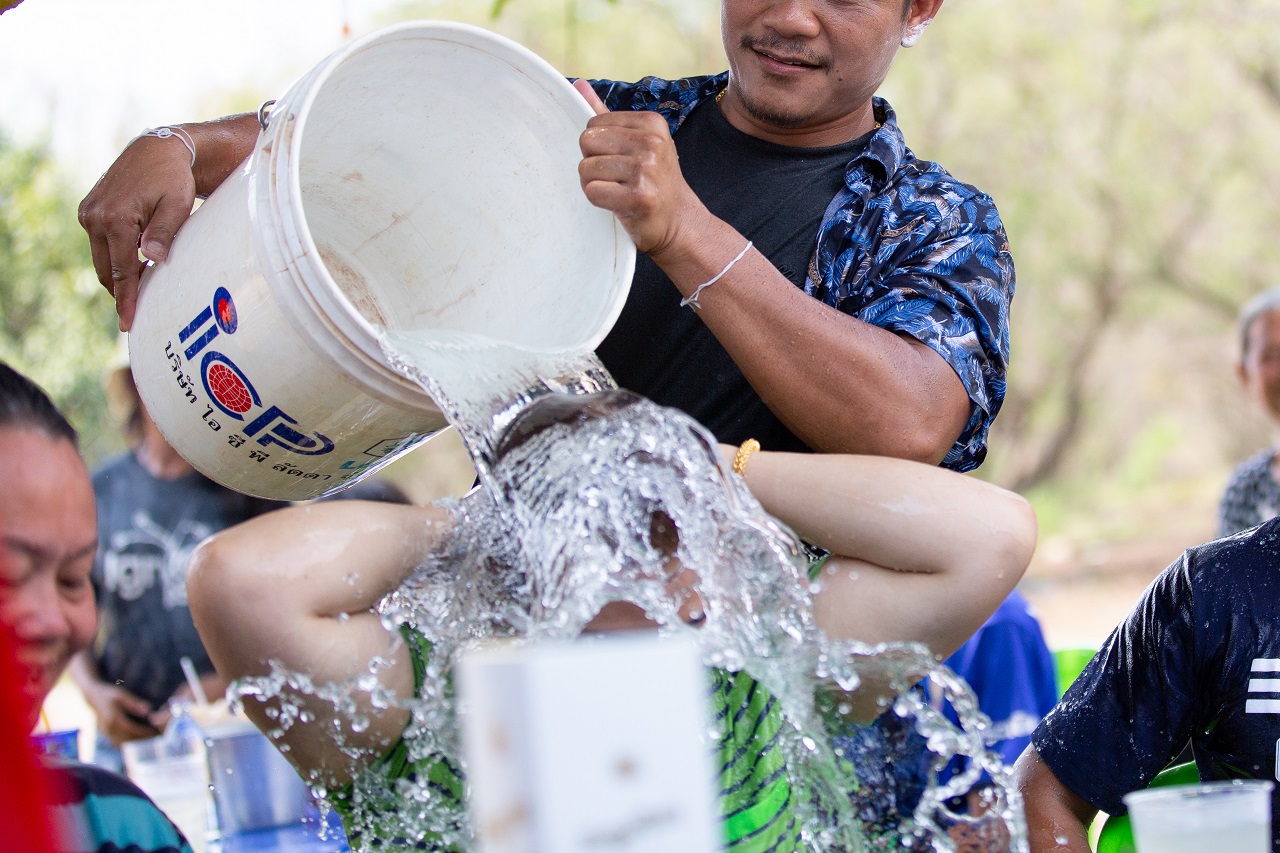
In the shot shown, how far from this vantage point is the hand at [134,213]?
1.66 meters

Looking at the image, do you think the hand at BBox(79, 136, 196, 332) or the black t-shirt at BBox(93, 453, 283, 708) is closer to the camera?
the hand at BBox(79, 136, 196, 332)

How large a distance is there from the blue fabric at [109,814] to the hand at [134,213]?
56 centimetres

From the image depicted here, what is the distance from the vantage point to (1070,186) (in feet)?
33.9

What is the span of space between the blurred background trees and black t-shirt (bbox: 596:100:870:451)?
714 centimetres

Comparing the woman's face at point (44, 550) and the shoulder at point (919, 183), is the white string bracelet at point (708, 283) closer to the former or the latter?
the shoulder at point (919, 183)

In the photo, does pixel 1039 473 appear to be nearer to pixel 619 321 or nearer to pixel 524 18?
pixel 524 18

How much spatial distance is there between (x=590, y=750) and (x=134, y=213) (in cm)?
127

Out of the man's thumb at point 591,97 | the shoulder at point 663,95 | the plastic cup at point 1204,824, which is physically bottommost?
the plastic cup at point 1204,824

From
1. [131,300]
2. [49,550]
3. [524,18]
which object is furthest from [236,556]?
[524,18]

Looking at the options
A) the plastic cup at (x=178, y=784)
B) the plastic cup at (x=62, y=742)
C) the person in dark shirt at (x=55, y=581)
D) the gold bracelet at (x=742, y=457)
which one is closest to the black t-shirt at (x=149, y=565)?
the plastic cup at (x=178, y=784)

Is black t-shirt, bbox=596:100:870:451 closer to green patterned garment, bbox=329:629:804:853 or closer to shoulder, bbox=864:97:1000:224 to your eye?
shoulder, bbox=864:97:1000:224

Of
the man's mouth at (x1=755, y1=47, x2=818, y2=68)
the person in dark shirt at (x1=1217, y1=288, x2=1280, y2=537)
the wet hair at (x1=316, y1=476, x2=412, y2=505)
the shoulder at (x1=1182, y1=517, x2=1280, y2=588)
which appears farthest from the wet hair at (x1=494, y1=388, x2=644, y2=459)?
the person in dark shirt at (x1=1217, y1=288, x2=1280, y2=537)

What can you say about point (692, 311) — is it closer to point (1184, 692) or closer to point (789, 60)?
point (789, 60)

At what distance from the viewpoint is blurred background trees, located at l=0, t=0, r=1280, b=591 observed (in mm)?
8797
